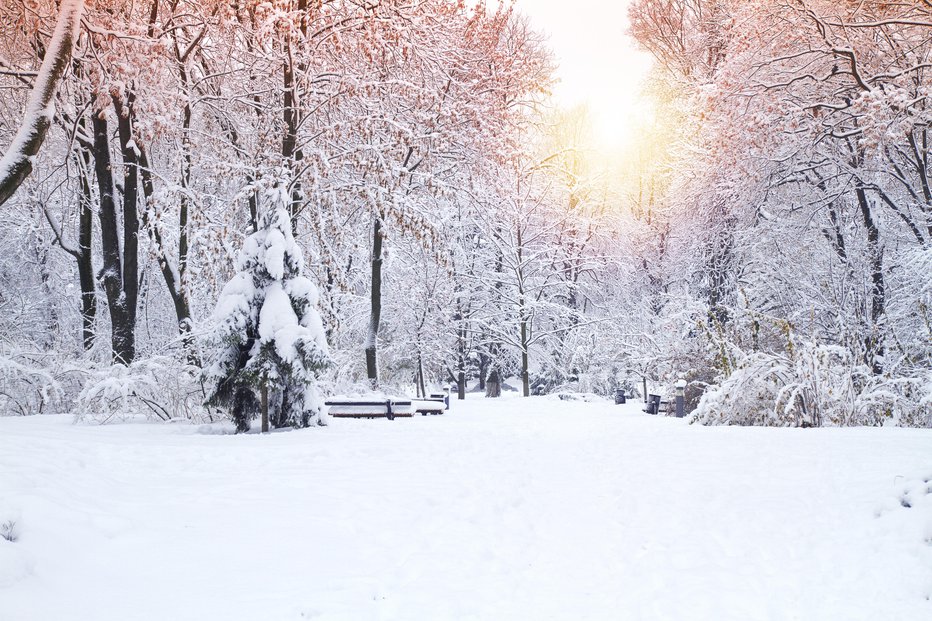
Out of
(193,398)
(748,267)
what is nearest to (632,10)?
(748,267)

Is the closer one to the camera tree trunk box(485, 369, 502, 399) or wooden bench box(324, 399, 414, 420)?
wooden bench box(324, 399, 414, 420)

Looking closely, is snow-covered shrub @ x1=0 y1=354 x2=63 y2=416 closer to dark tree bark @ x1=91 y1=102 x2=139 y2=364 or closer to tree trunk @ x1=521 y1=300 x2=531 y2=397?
dark tree bark @ x1=91 y1=102 x2=139 y2=364

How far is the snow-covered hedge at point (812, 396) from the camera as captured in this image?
986 cm

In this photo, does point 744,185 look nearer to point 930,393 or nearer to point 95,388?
point 930,393

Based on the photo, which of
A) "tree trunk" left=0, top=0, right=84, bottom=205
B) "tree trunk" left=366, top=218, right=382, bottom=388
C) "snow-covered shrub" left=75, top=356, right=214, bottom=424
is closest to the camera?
"tree trunk" left=0, top=0, right=84, bottom=205

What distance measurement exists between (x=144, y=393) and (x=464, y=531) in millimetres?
8049

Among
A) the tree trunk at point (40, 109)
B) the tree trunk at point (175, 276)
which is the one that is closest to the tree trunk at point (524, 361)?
the tree trunk at point (175, 276)

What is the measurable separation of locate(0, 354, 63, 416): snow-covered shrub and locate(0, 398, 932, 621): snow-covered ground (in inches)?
164

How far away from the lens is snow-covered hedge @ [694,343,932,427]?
9859 millimetres

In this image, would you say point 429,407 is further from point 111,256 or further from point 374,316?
point 111,256

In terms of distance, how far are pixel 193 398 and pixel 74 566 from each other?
812cm

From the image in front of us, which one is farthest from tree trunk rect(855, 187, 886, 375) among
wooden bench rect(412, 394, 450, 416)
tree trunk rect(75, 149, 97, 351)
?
tree trunk rect(75, 149, 97, 351)

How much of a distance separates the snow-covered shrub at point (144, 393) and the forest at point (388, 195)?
5 centimetres

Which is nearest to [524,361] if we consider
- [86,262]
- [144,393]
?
[86,262]
